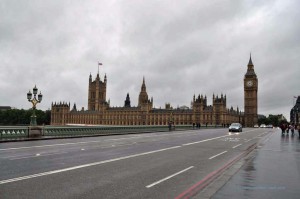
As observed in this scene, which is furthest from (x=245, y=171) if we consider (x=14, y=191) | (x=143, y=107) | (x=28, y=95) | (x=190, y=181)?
(x=143, y=107)

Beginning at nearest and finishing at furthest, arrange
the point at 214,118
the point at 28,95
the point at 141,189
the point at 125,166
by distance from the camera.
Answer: the point at 141,189
the point at 125,166
the point at 28,95
the point at 214,118

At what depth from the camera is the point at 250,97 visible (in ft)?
595

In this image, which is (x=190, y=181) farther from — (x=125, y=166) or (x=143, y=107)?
(x=143, y=107)

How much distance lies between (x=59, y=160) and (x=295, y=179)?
9.32 m

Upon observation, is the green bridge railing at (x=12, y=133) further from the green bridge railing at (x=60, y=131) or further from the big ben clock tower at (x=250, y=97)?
the big ben clock tower at (x=250, y=97)

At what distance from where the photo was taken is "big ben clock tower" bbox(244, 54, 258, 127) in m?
177

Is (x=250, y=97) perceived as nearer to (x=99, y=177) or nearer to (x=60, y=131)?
(x=60, y=131)

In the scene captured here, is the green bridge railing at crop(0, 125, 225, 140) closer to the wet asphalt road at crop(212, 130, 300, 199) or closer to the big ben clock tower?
the wet asphalt road at crop(212, 130, 300, 199)

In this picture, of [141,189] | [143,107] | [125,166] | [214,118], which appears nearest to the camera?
[141,189]

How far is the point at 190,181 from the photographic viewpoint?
9.81 metres

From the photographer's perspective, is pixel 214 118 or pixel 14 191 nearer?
pixel 14 191

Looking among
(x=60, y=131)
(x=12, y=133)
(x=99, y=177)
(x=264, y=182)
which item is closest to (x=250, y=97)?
(x=60, y=131)

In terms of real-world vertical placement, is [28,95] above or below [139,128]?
above

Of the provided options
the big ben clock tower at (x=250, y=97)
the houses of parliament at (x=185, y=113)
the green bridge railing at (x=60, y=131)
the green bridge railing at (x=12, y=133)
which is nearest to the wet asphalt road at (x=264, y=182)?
the green bridge railing at (x=12, y=133)
